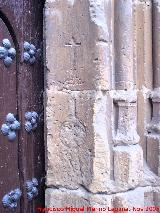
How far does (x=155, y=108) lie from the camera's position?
1.57 m

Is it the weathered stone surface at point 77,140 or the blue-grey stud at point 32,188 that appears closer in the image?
the weathered stone surface at point 77,140

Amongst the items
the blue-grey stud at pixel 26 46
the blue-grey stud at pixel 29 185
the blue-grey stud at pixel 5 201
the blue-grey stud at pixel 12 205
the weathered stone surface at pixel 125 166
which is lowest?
the blue-grey stud at pixel 12 205

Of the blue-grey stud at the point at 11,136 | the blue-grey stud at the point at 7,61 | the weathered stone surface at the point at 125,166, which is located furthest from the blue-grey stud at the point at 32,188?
the blue-grey stud at the point at 7,61

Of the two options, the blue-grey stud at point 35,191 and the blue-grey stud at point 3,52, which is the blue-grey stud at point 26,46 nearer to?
the blue-grey stud at point 3,52

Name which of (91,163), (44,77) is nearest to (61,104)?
(44,77)

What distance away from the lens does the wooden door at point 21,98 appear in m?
1.44

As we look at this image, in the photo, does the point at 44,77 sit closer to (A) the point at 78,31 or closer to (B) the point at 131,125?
(A) the point at 78,31

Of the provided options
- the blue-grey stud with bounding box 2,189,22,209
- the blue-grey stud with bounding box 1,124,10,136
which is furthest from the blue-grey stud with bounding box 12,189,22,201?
the blue-grey stud with bounding box 1,124,10,136

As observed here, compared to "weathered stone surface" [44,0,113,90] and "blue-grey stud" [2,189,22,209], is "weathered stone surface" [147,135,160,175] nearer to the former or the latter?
"weathered stone surface" [44,0,113,90]

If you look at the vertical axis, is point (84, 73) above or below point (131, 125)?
above

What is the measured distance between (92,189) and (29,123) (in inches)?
14.5

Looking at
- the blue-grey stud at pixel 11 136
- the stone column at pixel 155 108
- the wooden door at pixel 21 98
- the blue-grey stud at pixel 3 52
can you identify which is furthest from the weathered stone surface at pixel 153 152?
the blue-grey stud at pixel 3 52

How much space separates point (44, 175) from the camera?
1.58m

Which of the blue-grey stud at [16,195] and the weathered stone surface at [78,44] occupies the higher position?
the weathered stone surface at [78,44]
